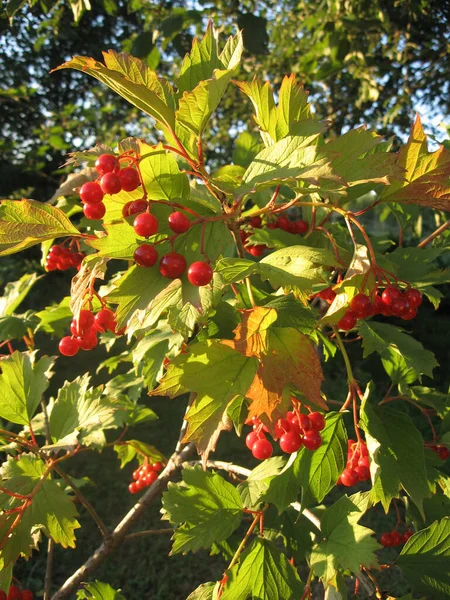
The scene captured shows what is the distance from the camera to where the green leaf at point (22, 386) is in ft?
4.57

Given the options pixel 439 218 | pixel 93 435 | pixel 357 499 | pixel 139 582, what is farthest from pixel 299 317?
pixel 139 582

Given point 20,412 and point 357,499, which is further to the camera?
point 20,412

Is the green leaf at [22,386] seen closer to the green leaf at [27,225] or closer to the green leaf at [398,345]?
the green leaf at [27,225]

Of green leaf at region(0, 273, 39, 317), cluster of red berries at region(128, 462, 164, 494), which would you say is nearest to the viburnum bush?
green leaf at region(0, 273, 39, 317)

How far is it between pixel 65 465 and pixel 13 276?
2.50 metres

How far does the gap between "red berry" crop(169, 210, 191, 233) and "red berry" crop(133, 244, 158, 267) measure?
1.8 inches

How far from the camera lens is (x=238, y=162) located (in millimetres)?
1407

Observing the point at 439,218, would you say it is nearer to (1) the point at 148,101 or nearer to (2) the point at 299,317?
(2) the point at 299,317

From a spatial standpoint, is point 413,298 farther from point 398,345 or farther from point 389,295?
point 398,345

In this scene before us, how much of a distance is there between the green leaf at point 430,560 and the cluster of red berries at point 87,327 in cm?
82

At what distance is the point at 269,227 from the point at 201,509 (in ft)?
2.31

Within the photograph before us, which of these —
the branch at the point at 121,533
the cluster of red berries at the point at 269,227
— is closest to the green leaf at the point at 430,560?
the branch at the point at 121,533

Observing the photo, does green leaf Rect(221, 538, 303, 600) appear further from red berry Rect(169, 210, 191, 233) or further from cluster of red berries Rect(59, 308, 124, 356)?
red berry Rect(169, 210, 191, 233)

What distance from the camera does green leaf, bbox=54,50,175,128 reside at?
71 centimetres
